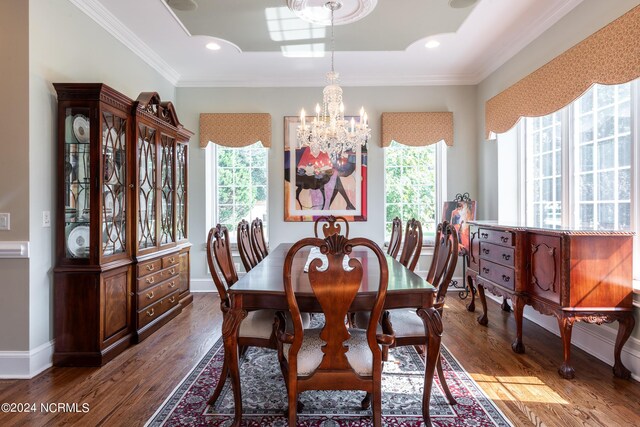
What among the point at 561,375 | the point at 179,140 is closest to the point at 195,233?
the point at 179,140

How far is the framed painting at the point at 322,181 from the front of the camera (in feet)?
16.0

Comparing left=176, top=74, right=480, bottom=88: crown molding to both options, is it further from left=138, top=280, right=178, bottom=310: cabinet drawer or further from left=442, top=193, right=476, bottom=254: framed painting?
left=138, top=280, right=178, bottom=310: cabinet drawer

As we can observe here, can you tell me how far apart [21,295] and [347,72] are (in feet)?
13.4

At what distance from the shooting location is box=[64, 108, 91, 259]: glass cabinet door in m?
2.71

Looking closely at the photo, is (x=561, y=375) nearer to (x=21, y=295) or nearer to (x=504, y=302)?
(x=504, y=302)

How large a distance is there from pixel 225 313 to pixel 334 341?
0.69m

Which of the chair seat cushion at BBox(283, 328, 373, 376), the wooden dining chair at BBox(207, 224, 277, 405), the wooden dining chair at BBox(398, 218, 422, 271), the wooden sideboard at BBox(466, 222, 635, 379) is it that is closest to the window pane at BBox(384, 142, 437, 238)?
the wooden dining chair at BBox(398, 218, 422, 271)

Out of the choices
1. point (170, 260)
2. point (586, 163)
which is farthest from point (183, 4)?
point (586, 163)

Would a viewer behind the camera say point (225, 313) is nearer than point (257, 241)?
Yes

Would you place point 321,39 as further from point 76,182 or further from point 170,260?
point 170,260

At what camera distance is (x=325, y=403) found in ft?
7.03

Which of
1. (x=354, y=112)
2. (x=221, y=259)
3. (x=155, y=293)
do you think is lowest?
(x=155, y=293)

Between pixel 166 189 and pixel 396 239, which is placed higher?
pixel 166 189

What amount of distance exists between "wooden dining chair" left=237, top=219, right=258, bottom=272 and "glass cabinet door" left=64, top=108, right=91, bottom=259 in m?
1.17
